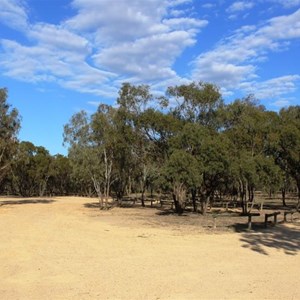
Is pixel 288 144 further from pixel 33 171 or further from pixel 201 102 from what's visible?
pixel 33 171

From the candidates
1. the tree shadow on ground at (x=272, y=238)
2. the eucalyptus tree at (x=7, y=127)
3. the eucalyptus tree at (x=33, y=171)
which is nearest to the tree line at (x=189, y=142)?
the eucalyptus tree at (x=7, y=127)

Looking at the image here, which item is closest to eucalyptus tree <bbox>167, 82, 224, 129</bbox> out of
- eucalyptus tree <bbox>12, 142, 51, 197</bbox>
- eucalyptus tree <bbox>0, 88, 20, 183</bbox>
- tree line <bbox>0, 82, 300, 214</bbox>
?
tree line <bbox>0, 82, 300, 214</bbox>

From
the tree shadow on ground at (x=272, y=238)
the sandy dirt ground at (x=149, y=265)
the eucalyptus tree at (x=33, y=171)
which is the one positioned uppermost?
the eucalyptus tree at (x=33, y=171)

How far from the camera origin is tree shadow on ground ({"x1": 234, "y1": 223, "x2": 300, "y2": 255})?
12945 millimetres

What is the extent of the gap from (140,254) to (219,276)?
324cm

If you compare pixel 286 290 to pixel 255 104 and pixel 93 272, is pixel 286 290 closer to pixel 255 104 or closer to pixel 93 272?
pixel 93 272

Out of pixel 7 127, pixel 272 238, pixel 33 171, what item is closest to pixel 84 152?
pixel 7 127

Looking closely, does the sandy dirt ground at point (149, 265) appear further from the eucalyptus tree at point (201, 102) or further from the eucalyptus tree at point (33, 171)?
the eucalyptus tree at point (33, 171)

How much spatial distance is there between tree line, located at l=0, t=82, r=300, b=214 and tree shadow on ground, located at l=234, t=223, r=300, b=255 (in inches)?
274

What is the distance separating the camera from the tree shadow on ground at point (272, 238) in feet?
42.5

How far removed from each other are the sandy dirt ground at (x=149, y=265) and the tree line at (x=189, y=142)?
966 centimetres

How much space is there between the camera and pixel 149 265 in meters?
10.1

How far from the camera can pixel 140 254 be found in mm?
11672

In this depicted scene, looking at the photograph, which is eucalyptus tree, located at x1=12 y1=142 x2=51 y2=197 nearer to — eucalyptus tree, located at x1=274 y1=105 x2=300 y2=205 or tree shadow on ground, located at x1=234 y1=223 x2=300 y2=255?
eucalyptus tree, located at x1=274 y1=105 x2=300 y2=205
